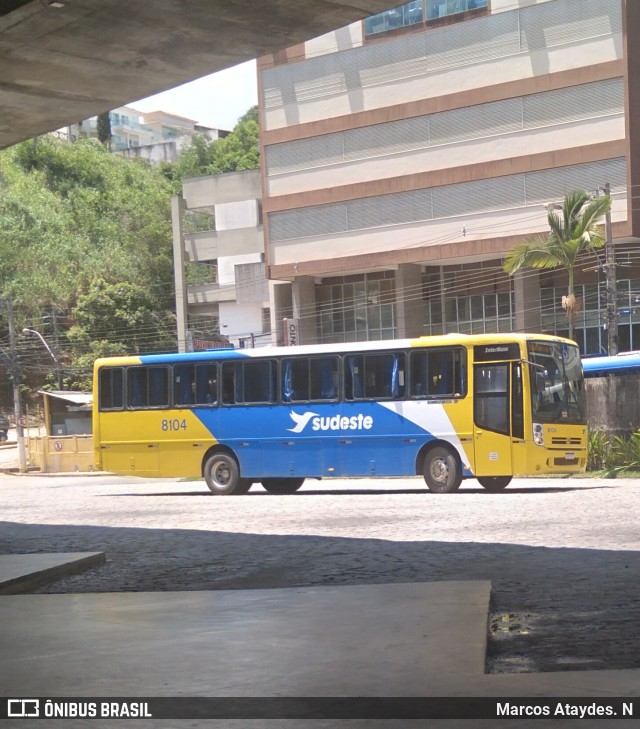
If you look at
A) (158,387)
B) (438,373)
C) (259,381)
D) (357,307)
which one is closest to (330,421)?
(259,381)

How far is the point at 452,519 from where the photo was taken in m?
16.9

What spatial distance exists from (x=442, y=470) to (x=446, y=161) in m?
27.9

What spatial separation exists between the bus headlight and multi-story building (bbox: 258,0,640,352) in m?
22.6

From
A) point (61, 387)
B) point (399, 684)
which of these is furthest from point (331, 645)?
point (61, 387)

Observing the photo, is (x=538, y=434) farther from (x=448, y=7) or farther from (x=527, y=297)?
(x=448, y=7)

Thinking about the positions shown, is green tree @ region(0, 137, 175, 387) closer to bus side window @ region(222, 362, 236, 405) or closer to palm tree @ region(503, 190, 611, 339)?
palm tree @ region(503, 190, 611, 339)

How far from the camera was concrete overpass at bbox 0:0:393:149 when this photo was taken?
28.7 feet

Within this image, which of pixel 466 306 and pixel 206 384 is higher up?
pixel 466 306

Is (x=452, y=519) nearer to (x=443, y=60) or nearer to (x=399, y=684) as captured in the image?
(x=399, y=684)

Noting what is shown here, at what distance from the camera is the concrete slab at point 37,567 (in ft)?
34.7

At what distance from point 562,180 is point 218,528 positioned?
33786mm

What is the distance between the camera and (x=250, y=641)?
710 cm

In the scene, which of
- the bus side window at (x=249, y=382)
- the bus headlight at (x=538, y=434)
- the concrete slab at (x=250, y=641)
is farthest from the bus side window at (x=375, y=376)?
the concrete slab at (x=250, y=641)

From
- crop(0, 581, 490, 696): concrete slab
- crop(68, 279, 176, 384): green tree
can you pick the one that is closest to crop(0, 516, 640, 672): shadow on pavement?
crop(0, 581, 490, 696): concrete slab
